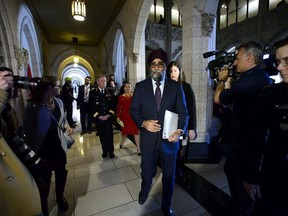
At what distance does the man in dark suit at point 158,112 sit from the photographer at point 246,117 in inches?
17.1

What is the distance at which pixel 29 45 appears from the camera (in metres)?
6.43

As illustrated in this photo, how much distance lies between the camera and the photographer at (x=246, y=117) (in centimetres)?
118

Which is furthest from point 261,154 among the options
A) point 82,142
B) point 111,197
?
point 82,142

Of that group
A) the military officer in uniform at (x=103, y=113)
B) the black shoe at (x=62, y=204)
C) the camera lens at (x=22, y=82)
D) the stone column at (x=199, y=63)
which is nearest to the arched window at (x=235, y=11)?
the stone column at (x=199, y=63)

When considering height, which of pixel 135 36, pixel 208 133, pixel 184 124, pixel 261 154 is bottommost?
pixel 208 133

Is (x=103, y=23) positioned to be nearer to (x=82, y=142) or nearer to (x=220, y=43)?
(x=82, y=142)

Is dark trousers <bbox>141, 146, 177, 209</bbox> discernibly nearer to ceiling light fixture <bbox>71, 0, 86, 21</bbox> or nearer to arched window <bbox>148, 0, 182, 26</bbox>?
ceiling light fixture <bbox>71, 0, 86, 21</bbox>

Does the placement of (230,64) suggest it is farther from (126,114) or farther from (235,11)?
(235,11)

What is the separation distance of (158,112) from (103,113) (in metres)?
1.92

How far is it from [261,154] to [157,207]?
1.36 meters

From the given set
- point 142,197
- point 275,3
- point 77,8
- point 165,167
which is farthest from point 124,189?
point 275,3

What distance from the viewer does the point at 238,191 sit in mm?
1515

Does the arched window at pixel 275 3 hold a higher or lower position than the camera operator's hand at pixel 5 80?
higher

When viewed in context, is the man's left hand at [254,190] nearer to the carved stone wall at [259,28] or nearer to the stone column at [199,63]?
the stone column at [199,63]
